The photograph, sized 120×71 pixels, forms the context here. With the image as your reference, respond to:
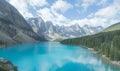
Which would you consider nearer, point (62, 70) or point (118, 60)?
point (62, 70)

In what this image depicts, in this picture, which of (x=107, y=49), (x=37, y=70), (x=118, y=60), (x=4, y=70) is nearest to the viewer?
(x=4, y=70)

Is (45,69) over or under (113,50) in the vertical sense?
under

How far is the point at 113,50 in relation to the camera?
137 m

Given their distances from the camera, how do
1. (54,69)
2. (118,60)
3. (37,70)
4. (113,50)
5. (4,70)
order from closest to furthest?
1. (4,70)
2. (37,70)
3. (54,69)
4. (118,60)
5. (113,50)

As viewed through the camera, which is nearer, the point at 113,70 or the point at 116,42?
the point at 113,70

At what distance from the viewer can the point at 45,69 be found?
4063 inches

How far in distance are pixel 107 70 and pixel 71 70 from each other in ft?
58.1

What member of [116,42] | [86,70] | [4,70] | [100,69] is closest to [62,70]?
[86,70]

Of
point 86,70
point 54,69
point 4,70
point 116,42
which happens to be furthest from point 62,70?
point 116,42

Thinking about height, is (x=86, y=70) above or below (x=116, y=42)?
below

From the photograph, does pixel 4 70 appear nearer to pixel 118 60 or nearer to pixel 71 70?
pixel 71 70

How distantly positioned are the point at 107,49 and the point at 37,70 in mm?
68448

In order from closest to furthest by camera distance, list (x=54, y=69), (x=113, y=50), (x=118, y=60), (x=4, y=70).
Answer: (x=4, y=70)
(x=54, y=69)
(x=118, y=60)
(x=113, y=50)

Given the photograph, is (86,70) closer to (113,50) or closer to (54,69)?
(54,69)
